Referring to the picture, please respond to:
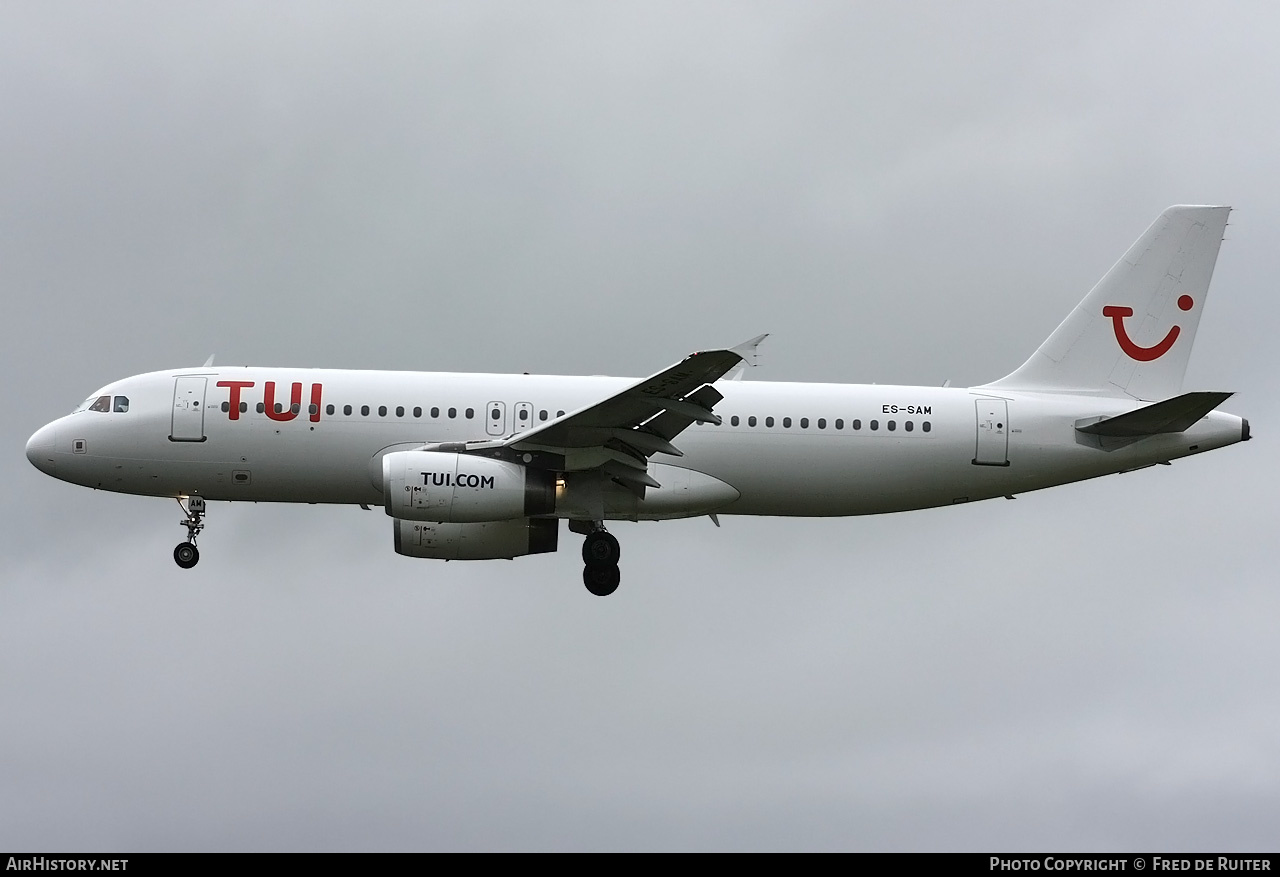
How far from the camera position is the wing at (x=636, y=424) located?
34.3 m

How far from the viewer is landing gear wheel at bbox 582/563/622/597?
37781mm

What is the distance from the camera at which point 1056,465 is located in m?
39.1

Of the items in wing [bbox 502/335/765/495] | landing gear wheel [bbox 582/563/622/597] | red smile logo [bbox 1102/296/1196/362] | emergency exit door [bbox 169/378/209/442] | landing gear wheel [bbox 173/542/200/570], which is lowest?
landing gear wheel [bbox 582/563/622/597]

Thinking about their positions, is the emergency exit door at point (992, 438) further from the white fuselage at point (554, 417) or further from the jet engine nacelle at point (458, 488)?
the jet engine nacelle at point (458, 488)

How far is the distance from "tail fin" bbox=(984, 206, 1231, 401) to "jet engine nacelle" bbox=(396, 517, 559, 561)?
1106 centimetres

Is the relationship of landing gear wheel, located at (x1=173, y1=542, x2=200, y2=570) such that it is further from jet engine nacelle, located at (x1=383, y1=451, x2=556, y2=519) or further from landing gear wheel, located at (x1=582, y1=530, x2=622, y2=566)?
landing gear wheel, located at (x1=582, y1=530, x2=622, y2=566)

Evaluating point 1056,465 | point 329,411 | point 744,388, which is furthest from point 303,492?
point 1056,465

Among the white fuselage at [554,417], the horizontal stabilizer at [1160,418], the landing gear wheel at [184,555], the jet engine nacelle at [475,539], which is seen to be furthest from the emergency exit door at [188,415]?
the horizontal stabilizer at [1160,418]

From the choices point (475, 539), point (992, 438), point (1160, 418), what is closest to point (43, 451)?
point (475, 539)

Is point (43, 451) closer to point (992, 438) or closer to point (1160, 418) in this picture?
point (992, 438)

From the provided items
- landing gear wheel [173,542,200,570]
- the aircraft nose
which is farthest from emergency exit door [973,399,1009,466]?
the aircraft nose

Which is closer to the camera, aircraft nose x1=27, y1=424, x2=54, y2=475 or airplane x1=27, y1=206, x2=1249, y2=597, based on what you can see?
airplane x1=27, y1=206, x2=1249, y2=597

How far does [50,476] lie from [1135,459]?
2424 centimetres
